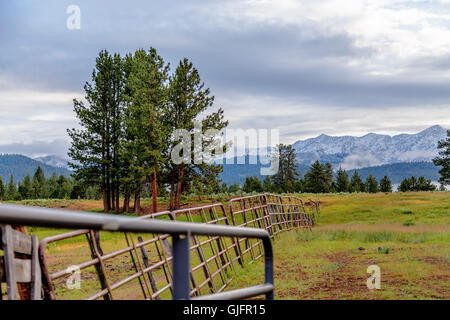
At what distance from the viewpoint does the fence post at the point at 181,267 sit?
2432mm

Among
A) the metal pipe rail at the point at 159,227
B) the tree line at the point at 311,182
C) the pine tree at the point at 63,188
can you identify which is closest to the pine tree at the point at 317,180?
the tree line at the point at 311,182

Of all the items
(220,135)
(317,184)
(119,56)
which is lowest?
(317,184)

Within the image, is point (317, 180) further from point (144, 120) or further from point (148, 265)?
point (148, 265)

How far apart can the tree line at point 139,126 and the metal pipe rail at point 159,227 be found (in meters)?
39.5

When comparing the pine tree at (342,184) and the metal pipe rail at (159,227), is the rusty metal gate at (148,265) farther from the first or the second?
the pine tree at (342,184)

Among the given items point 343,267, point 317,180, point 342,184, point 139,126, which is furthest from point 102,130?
point 342,184

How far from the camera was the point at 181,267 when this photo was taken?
2.45m

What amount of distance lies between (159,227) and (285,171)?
11768 centimetres

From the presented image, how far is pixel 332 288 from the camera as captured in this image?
25.4 ft

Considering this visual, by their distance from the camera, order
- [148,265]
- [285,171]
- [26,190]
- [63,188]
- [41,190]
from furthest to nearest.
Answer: [26,190]
[285,171]
[41,190]
[63,188]
[148,265]
